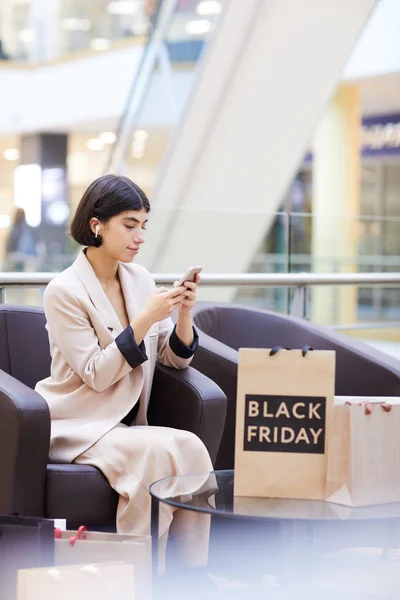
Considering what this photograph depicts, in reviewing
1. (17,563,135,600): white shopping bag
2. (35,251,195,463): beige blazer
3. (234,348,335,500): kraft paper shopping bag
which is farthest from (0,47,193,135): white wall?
(17,563,135,600): white shopping bag

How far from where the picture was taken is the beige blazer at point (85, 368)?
258 cm

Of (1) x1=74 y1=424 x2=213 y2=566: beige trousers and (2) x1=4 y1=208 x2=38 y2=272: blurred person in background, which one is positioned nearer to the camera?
(1) x1=74 y1=424 x2=213 y2=566: beige trousers

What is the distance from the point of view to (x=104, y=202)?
2.70 metres

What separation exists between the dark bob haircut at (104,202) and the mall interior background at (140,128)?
121 centimetres

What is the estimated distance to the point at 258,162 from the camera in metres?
7.53

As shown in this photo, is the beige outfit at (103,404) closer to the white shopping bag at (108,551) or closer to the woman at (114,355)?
the woman at (114,355)

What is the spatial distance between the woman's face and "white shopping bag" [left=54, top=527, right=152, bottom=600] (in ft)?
3.04

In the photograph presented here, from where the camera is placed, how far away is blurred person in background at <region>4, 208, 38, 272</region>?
215 inches

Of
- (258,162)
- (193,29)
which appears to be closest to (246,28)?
(193,29)

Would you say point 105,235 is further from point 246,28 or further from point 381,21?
point 381,21

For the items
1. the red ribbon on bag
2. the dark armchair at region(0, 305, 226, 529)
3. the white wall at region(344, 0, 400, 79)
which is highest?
the white wall at region(344, 0, 400, 79)

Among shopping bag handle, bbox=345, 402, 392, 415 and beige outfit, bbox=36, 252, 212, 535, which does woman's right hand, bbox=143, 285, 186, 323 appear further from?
shopping bag handle, bbox=345, 402, 392, 415

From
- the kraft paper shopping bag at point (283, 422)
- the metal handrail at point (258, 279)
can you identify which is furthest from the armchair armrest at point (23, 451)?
the metal handrail at point (258, 279)

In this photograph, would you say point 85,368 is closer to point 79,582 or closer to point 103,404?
point 103,404
